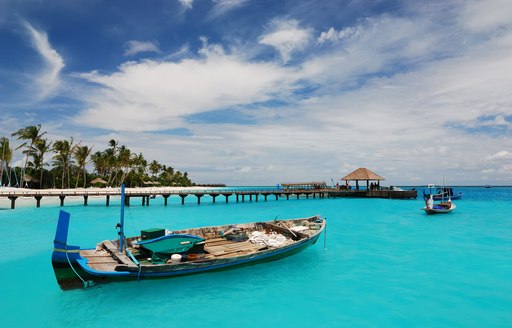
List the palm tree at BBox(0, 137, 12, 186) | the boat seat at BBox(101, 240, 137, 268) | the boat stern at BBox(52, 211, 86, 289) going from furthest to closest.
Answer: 1. the palm tree at BBox(0, 137, 12, 186)
2. the boat seat at BBox(101, 240, 137, 268)
3. the boat stern at BBox(52, 211, 86, 289)

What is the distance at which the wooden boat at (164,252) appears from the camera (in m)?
9.76

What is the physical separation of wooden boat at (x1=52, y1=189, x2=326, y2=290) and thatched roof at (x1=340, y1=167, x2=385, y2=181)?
1993 inches

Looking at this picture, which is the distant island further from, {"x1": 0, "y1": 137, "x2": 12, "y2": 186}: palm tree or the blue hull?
the blue hull

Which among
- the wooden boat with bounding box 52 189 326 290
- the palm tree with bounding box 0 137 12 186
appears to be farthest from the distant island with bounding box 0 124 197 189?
the wooden boat with bounding box 52 189 326 290

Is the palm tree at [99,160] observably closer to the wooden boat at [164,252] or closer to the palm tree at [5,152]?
the palm tree at [5,152]

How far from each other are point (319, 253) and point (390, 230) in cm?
1265

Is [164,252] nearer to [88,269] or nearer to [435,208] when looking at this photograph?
[88,269]

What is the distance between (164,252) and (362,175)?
59.5 metres

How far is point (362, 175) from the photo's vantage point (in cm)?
6525

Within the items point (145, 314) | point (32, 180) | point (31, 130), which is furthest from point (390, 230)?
point (32, 180)

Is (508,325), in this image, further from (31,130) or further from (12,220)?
(31,130)

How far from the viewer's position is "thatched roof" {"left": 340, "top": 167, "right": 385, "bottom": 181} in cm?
6450

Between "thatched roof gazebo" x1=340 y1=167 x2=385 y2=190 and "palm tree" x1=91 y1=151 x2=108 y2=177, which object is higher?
"palm tree" x1=91 y1=151 x2=108 y2=177

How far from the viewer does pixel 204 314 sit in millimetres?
10000
